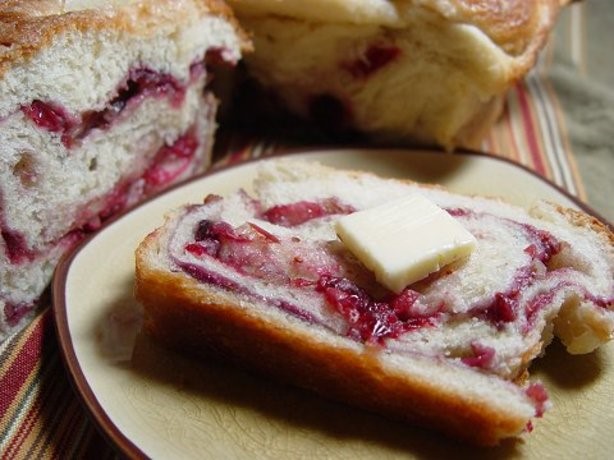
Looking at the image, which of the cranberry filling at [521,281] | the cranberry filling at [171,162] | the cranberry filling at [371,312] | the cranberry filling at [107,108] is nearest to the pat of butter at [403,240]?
the cranberry filling at [371,312]

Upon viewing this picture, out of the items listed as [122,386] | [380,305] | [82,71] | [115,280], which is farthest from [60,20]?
[380,305]

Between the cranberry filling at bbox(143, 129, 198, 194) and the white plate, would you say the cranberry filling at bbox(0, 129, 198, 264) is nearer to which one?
the cranberry filling at bbox(143, 129, 198, 194)

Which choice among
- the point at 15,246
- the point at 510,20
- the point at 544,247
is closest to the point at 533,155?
the point at 510,20

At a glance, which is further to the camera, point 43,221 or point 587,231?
point 43,221

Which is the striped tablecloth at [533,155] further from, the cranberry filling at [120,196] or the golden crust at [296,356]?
the golden crust at [296,356]

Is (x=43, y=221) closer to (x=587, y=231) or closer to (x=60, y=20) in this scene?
(x=60, y=20)

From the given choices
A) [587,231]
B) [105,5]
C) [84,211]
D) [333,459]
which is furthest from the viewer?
[84,211]
